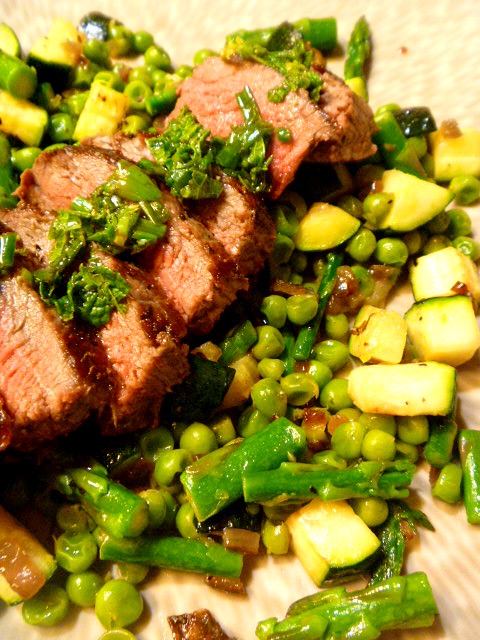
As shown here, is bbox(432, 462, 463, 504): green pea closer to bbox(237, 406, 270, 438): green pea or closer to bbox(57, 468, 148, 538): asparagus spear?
bbox(237, 406, 270, 438): green pea

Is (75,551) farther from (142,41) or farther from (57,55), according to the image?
(142,41)

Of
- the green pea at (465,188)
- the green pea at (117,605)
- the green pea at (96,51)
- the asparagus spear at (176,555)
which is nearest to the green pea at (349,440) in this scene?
the asparagus spear at (176,555)

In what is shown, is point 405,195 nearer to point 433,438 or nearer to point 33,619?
point 433,438

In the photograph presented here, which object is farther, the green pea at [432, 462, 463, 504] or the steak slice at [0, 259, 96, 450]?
the green pea at [432, 462, 463, 504]

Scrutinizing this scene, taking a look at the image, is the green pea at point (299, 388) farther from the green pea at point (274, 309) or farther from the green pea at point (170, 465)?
the green pea at point (170, 465)

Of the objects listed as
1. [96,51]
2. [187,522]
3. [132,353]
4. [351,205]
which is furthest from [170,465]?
[96,51]

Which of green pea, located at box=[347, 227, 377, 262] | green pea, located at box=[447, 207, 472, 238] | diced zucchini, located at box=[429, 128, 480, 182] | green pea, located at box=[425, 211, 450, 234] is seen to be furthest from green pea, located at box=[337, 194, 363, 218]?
diced zucchini, located at box=[429, 128, 480, 182]
